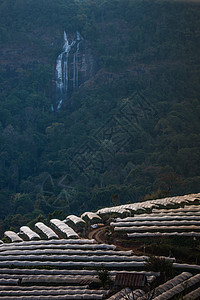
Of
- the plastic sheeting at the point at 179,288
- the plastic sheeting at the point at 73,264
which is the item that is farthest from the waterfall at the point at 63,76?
the plastic sheeting at the point at 179,288

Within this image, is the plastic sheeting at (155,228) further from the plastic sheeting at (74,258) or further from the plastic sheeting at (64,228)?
the plastic sheeting at (74,258)

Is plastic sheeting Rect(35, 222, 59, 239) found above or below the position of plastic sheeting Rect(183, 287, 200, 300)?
below

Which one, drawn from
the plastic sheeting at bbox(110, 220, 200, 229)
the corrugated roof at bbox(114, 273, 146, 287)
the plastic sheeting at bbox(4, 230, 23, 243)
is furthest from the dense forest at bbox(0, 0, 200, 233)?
the corrugated roof at bbox(114, 273, 146, 287)

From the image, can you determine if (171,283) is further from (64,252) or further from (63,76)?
(63,76)

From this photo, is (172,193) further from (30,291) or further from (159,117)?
(30,291)

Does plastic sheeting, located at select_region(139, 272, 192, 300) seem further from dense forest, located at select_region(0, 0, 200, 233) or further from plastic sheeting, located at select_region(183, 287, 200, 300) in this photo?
dense forest, located at select_region(0, 0, 200, 233)
